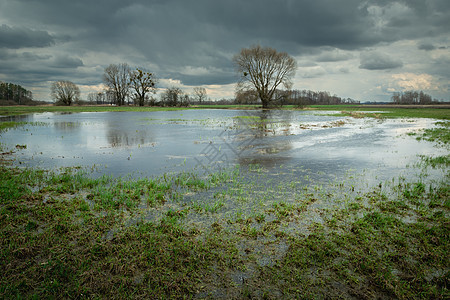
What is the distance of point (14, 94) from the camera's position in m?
128

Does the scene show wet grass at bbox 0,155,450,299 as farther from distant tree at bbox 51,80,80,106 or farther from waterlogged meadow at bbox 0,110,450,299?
distant tree at bbox 51,80,80,106

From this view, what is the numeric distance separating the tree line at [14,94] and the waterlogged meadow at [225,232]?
480 ft

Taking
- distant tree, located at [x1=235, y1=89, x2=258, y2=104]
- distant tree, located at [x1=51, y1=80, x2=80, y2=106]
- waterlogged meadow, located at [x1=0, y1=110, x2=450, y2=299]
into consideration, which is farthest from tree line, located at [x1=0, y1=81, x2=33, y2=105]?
waterlogged meadow, located at [x1=0, y1=110, x2=450, y2=299]

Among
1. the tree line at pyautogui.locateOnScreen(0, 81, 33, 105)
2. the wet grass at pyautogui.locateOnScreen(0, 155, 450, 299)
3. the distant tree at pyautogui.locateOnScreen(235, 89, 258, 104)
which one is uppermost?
the tree line at pyautogui.locateOnScreen(0, 81, 33, 105)

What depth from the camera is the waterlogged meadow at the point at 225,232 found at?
11.5 feet

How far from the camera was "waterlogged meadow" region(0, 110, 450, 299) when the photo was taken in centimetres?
351

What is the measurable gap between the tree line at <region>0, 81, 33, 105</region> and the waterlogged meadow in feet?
480

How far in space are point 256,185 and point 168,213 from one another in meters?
3.15

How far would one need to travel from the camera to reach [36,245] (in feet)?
14.2

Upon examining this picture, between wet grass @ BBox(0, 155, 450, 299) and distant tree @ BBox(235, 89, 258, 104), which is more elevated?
distant tree @ BBox(235, 89, 258, 104)

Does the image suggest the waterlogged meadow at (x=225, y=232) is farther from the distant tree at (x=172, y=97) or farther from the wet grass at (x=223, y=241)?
the distant tree at (x=172, y=97)

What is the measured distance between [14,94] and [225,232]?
547ft

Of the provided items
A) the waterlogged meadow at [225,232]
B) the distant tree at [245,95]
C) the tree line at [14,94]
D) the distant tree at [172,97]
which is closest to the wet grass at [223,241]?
the waterlogged meadow at [225,232]

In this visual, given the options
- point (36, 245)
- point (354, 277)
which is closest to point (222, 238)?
point (354, 277)
